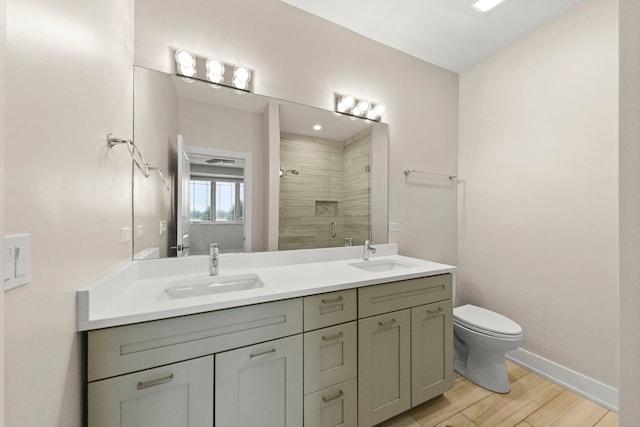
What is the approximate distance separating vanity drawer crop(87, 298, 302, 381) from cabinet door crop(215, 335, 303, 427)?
0.17ft

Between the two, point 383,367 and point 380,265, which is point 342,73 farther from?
point 383,367

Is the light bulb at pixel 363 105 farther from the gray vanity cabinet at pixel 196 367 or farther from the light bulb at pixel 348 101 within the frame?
the gray vanity cabinet at pixel 196 367

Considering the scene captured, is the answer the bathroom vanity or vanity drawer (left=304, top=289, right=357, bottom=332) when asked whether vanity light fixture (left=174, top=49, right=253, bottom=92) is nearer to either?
the bathroom vanity

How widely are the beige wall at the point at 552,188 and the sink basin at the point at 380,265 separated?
1011 millimetres

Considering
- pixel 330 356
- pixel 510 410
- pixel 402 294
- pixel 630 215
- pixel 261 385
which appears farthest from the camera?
pixel 510 410

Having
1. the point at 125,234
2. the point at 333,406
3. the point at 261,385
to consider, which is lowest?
the point at 333,406

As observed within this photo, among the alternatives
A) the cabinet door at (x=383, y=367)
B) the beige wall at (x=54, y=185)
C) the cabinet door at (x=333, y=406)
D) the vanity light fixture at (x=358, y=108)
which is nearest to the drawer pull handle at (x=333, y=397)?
the cabinet door at (x=333, y=406)

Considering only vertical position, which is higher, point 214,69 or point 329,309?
point 214,69

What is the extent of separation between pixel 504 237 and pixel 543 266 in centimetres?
34

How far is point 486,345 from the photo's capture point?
1.71m

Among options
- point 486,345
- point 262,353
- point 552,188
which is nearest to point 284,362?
point 262,353

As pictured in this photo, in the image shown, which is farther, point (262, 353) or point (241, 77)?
point (241, 77)

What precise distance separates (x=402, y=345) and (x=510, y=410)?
872mm

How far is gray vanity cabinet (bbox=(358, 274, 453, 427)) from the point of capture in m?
→ 1.32
